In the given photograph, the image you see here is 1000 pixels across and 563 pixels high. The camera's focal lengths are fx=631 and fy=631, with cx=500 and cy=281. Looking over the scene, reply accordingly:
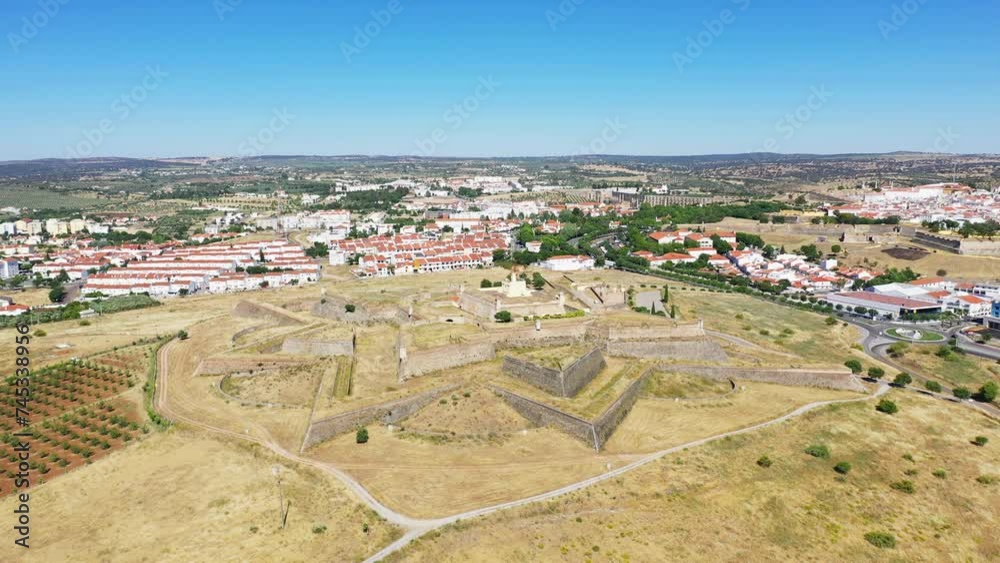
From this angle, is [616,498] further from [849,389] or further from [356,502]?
[849,389]

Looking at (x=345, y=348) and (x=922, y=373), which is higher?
(x=345, y=348)

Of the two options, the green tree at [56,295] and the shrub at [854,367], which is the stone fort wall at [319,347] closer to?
the shrub at [854,367]

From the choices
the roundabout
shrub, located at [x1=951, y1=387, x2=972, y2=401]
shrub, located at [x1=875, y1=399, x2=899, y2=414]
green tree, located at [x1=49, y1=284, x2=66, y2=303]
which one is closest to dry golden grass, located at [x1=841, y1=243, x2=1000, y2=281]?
the roundabout

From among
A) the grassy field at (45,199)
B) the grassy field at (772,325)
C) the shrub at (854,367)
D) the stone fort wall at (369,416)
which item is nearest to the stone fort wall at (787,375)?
the shrub at (854,367)

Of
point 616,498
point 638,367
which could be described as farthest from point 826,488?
point 638,367

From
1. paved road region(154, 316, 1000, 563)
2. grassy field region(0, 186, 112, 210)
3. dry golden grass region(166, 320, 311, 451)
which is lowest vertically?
paved road region(154, 316, 1000, 563)

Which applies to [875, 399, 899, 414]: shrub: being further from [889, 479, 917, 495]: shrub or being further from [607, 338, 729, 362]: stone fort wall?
[607, 338, 729, 362]: stone fort wall
